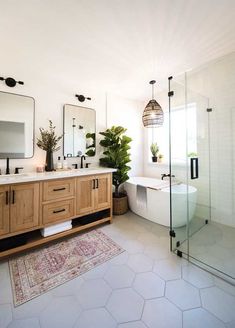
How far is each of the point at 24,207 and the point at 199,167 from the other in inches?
96.9

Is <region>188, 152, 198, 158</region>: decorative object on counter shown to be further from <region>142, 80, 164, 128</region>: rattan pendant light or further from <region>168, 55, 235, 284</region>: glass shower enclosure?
<region>142, 80, 164, 128</region>: rattan pendant light

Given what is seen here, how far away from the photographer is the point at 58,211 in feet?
6.90

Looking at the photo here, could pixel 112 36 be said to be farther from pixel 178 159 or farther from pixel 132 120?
pixel 132 120

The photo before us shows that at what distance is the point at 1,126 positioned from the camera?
7.14ft

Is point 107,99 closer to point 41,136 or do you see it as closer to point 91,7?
point 41,136

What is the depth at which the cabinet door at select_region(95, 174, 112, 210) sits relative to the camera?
2518 mm

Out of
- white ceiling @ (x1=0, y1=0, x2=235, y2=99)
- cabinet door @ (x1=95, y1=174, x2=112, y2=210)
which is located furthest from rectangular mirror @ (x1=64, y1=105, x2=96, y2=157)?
cabinet door @ (x1=95, y1=174, x2=112, y2=210)

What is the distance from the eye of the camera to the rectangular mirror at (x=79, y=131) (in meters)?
2.77

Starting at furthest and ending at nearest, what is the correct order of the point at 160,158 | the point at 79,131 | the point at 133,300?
the point at 160,158
the point at 79,131
the point at 133,300

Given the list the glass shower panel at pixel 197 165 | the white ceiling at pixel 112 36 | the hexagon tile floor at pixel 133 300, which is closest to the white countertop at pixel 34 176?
the hexagon tile floor at pixel 133 300

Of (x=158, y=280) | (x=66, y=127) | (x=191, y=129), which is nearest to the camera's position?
(x=158, y=280)

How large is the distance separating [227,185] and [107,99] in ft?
8.90

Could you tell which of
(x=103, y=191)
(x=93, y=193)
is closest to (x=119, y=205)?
(x=103, y=191)

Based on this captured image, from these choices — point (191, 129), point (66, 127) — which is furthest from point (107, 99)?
point (191, 129)
